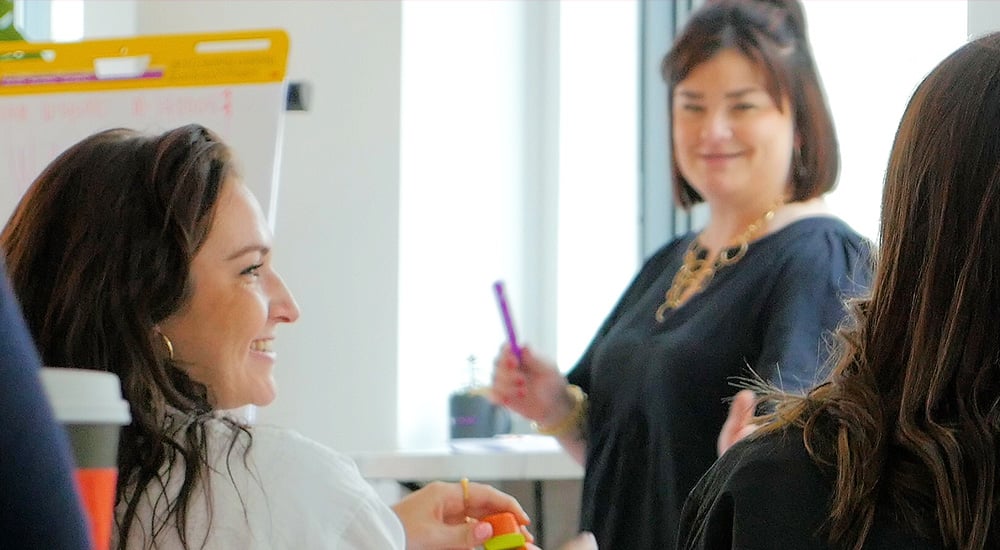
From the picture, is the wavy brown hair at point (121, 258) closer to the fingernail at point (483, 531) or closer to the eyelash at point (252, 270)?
the eyelash at point (252, 270)

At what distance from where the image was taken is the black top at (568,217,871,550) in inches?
64.8

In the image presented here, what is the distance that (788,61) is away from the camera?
1.84m

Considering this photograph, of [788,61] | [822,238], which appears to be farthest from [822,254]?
[788,61]

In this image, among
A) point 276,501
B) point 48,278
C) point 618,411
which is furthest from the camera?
point 618,411

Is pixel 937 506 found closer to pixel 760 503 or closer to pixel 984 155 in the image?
pixel 760 503

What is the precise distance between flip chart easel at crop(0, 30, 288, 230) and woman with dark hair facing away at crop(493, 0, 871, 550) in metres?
0.53

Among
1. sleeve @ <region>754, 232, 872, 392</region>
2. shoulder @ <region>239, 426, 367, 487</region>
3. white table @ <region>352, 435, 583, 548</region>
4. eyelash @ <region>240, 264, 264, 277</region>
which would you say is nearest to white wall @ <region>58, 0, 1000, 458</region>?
white table @ <region>352, 435, 583, 548</region>

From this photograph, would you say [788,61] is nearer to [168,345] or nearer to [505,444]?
[168,345]

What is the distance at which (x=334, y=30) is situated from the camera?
9.62 feet

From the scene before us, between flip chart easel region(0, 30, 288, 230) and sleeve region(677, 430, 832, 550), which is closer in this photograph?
sleeve region(677, 430, 832, 550)

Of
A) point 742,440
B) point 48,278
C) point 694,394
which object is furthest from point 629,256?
point 742,440

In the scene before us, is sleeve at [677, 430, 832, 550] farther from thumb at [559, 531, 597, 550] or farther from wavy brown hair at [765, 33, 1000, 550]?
thumb at [559, 531, 597, 550]

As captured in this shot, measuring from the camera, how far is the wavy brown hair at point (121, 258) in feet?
4.06

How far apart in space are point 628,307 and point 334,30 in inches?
49.3
